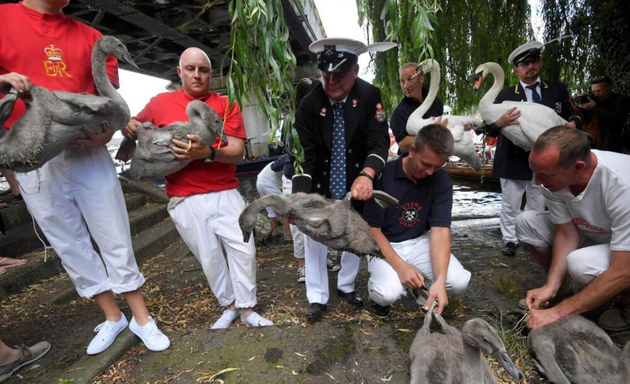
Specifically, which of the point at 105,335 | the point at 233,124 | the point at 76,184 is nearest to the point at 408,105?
the point at 233,124

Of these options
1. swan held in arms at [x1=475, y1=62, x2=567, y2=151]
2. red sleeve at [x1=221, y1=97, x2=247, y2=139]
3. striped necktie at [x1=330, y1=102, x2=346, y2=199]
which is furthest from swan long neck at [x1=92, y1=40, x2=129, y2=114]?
swan held in arms at [x1=475, y1=62, x2=567, y2=151]

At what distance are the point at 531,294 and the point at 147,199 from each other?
6.97 m

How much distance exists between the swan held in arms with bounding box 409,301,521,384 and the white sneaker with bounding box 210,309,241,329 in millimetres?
1725

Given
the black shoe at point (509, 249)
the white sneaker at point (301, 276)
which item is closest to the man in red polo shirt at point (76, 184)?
the white sneaker at point (301, 276)

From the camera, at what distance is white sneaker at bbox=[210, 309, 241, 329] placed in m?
3.05

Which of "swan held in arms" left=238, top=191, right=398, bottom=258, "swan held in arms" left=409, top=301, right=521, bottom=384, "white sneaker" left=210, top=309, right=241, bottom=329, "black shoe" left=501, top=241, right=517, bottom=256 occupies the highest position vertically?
"swan held in arms" left=238, top=191, right=398, bottom=258

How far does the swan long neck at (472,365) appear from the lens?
1.87 m

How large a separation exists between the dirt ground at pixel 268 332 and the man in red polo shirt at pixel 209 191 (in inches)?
17.8

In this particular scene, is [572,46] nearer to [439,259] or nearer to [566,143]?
[566,143]

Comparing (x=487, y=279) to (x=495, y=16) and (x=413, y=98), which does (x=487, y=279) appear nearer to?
(x=413, y=98)

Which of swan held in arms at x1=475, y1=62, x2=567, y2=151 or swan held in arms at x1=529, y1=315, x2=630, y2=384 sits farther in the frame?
swan held in arms at x1=475, y1=62, x2=567, y2=151

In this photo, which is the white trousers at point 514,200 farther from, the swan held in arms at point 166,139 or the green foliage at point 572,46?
the swan held in arms at point 166,139

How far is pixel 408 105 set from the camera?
172 inches

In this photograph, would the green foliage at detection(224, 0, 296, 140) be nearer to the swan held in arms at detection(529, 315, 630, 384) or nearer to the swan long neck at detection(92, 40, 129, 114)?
the swan long neck at detection(92, 40, 129, 114)
